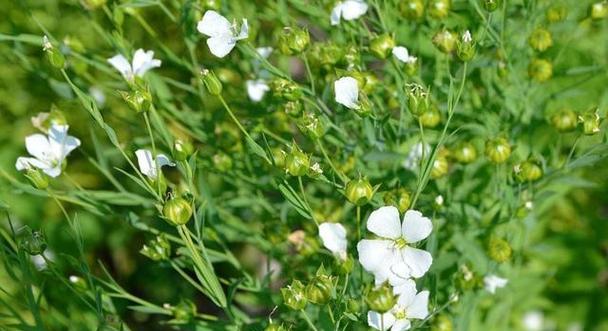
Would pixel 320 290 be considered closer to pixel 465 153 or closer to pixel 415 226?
pixel 415 226

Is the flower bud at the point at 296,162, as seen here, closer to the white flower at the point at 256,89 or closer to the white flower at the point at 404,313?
the white flower at the point at 404,313

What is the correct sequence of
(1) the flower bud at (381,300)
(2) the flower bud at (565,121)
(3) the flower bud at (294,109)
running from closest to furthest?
(1) the flower bud at (381,300) → (3) the flower bud at (294,109) → (2) the flower bud at (565,121)

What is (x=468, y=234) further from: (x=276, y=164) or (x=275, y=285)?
(x=275, y=285)

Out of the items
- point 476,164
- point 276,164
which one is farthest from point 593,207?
point 276,164

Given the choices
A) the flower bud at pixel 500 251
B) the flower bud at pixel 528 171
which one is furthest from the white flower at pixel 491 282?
the flower bud at pixel 528 171

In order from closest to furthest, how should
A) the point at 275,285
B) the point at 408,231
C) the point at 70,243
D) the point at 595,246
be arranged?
the point at 408,231 < the point at 595,246 < the point at 70,243 < the point at 275,285

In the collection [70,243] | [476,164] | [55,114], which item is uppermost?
[476,164]
